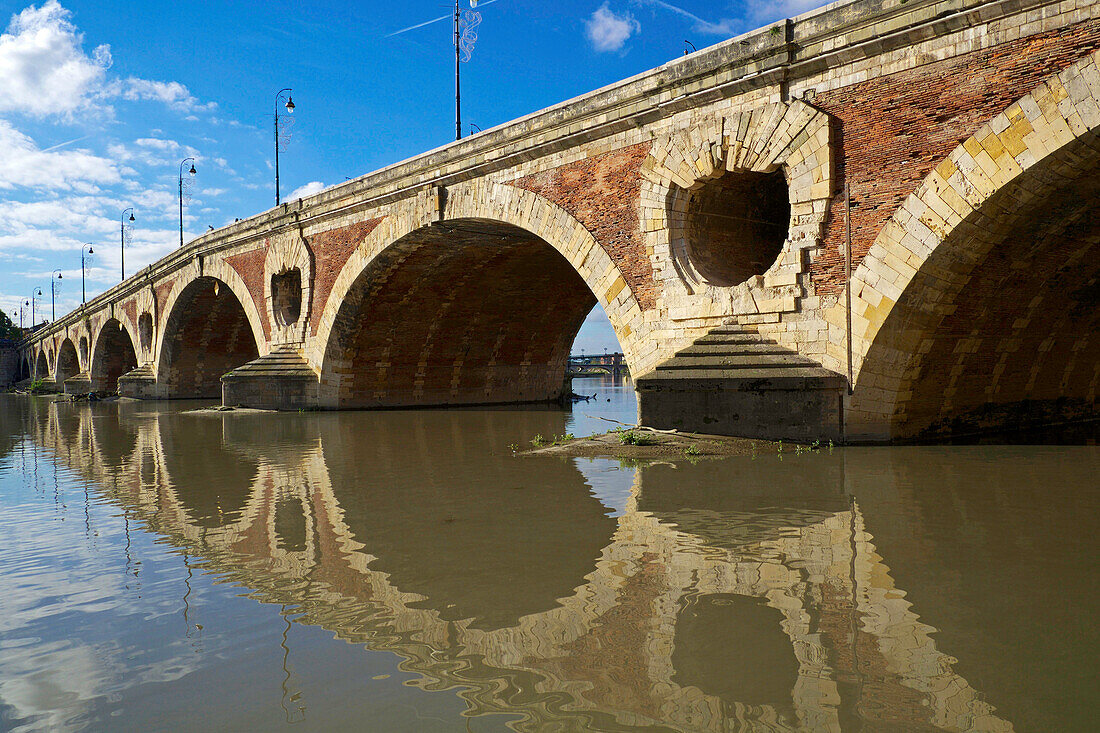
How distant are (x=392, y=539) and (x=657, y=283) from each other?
7569 mm

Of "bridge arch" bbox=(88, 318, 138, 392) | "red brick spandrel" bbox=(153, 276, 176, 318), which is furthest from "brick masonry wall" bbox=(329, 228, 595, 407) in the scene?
"bridge arch" bbox=(88, 318, 138, 392)

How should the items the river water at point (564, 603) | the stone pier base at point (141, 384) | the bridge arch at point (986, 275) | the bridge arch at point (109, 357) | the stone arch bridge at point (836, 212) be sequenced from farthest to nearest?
the bridge arch at point (109, 357)
the stone pier base at point (141, 384)
the stone arch bridge at point (836, 212)
the bridge arch at point (986, 275)
the river water at point (564, 603)

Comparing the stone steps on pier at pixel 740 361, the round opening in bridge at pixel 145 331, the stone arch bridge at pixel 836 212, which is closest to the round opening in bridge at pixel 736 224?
the stone arch bridge at pixel 836 212

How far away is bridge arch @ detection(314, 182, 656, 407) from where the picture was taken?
55.1ft

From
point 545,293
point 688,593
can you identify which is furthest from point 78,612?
point 545,293

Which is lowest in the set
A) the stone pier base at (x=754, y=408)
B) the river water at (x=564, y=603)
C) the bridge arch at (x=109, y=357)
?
the river water at (x=564, y=603)

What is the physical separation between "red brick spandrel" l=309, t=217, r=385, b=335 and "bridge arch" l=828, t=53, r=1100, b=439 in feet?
40.8

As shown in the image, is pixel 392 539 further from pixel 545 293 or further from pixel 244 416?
pixel 545 293

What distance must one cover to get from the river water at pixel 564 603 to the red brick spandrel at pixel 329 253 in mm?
11873

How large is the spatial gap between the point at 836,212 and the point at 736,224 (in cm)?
246

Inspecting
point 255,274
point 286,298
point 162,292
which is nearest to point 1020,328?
point 286,298

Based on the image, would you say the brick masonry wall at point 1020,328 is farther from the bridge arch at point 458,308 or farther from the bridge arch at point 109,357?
the bridge arch at point 109,357

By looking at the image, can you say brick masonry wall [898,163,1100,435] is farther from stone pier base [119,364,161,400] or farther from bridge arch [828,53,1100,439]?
stone pier base [119,364,161,400]

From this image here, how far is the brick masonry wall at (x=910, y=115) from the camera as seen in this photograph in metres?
8.59
